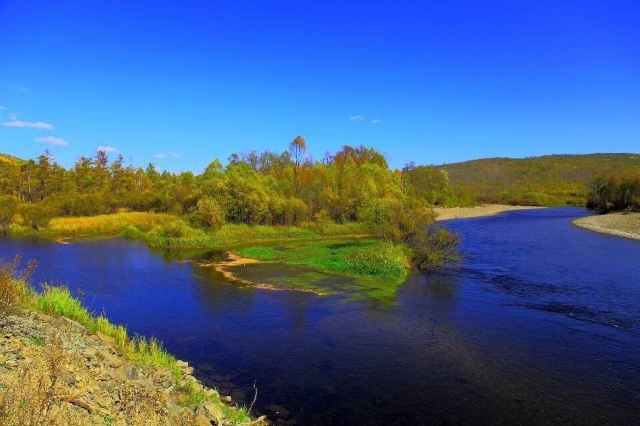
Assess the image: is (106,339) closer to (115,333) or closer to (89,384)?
(115,333)

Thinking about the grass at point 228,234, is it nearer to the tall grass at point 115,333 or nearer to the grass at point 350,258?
the grass at point 350,258

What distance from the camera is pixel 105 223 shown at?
207 feet

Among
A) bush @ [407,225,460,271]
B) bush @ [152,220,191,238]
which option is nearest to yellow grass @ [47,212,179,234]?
bush @ [152,220,191,238]

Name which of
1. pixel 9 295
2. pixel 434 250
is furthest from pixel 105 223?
pixel 9 295

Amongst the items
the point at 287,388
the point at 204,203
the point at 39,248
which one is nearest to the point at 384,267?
the point at 287,388

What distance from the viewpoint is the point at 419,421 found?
1238 cm

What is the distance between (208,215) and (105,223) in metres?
20.4

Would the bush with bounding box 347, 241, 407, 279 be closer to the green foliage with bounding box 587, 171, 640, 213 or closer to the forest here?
the forest

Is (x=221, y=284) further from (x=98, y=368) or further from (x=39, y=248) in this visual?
(x=39, y=248)

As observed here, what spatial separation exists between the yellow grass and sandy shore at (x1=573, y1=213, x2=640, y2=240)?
58.6 metres

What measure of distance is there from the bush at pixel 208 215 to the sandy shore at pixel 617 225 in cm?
4998

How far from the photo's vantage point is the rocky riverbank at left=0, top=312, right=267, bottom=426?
753 centimetres

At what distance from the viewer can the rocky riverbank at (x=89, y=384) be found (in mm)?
7525

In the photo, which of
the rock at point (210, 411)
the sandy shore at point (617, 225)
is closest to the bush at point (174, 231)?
the rock at point (210, 411)
